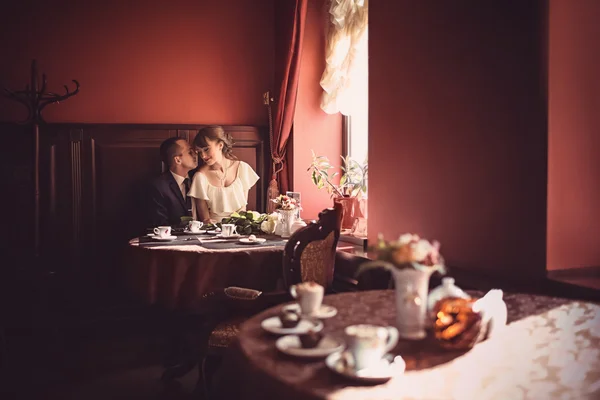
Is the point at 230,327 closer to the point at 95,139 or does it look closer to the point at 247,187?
the point at 247,187

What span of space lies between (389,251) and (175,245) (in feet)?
6.81

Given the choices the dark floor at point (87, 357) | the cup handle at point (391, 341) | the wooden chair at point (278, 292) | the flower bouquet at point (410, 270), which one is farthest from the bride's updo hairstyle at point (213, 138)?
the cup handle at point (391, 341)

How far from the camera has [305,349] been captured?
1349mm

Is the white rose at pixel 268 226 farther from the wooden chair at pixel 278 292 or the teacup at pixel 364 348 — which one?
the teacup at pixel 364 348

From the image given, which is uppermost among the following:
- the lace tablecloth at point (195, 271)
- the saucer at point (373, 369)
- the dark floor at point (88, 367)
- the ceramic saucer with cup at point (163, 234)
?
the ceramic saucer with cup at point (163, 234)

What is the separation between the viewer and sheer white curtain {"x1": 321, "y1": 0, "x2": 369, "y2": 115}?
13.5ft

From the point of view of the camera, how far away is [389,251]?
1.46 meters

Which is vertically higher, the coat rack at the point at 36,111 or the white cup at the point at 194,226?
the coat rack at the point at 36,111

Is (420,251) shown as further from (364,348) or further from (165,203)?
(165,203)

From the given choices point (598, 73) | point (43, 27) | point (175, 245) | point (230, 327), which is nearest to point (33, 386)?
point (175, 245)

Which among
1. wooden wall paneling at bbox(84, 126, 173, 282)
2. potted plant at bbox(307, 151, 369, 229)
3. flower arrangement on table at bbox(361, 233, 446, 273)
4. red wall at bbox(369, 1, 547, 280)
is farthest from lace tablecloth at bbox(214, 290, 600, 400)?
wooden wall paneling at bbox(84, 126, 173, 282)

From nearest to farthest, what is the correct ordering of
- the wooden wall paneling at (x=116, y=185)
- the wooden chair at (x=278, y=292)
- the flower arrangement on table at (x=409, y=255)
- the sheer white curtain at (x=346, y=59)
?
the flower arrangement on table at (x=409, y=255), the wooden chair at (x=278, y=292), the sheer white curtain at (x=346, y=59), the wooden wall paneling at (x=116, y=185)

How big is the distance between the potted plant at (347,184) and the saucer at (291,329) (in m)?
2.15

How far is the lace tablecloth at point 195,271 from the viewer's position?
309 centimetres
